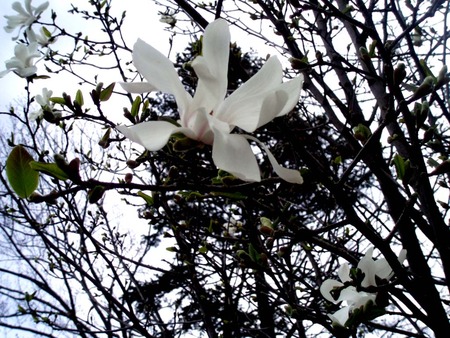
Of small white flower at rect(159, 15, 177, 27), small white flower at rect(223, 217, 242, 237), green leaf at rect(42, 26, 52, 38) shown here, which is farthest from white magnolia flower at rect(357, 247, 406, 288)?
small white flower at rect(159, 15, 177, 27)

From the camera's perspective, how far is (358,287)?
98cm

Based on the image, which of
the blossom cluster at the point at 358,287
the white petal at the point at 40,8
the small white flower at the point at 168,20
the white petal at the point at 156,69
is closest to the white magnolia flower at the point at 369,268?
the blossom cluster at the point at 358,287

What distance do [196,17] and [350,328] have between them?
0.85 m

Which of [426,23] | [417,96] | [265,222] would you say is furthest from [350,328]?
[426,23]

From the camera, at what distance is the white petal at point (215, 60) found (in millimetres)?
562

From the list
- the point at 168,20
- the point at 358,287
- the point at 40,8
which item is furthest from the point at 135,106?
the point at 168,20

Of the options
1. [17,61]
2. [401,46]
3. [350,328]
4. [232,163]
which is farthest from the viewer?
[401,46]

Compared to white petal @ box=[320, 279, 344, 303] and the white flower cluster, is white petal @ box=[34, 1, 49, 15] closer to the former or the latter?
the white flower cluster

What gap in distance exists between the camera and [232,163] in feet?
1.65

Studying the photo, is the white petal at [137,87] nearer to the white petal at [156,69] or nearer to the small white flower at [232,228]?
the white petal at [156,69]

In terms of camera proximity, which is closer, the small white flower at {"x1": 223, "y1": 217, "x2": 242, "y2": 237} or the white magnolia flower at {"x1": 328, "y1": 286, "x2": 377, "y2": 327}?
the white magnolia flower at {"x1": 328, "y1": 286, "x2": 377, "y2": 327}

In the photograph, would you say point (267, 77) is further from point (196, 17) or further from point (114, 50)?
point (114, 50)

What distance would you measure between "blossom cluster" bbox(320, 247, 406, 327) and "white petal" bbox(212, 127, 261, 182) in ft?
2.02

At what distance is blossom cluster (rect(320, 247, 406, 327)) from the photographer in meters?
0.98
